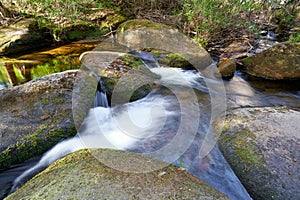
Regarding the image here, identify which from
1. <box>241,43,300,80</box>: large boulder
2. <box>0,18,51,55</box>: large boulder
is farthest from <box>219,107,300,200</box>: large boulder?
<box>0,18,51,55</box>: large boulder

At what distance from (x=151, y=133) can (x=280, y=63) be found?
455 centimetres

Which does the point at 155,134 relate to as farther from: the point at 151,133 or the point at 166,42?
the point at 166,42

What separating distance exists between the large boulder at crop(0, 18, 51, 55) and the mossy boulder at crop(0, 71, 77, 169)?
15.8 ft

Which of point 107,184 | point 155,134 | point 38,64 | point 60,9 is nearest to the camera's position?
point 107,184

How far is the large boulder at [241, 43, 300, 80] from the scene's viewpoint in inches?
217

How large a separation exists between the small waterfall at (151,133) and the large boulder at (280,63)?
229 cm

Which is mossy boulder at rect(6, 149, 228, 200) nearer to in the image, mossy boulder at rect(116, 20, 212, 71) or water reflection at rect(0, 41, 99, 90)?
water reflection at rect(0, 41, 99, 90)

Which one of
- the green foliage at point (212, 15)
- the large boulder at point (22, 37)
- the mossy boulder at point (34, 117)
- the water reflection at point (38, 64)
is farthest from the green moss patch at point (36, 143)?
the large boulder at point (22, 37)

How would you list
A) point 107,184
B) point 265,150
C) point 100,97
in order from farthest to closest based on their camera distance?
point 100,97 < point 265,150 < point 107,184

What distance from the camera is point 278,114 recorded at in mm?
3371

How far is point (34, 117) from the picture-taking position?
124 inches

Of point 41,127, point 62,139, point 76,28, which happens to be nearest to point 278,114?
point 62,139

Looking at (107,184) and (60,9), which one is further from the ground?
(60,9)

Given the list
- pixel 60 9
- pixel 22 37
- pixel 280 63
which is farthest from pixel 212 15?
pixel 22 37
